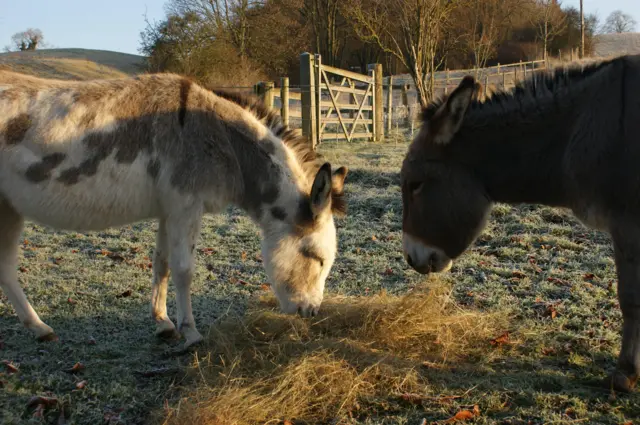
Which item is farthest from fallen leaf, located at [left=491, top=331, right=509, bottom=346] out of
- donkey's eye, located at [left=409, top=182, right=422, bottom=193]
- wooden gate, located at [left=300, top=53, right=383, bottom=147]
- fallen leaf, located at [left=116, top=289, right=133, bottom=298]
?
wooden gate, located at [left=300, top=53, right=383, bottom=147]

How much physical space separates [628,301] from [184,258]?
8.89 feet

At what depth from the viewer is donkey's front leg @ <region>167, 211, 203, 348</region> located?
3.70 meters

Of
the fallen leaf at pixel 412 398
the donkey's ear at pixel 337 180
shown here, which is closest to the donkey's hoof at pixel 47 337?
the donkey's ear at pixel 337 180

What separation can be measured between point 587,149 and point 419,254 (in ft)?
3.64

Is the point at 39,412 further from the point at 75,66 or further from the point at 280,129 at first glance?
the point at 75,66

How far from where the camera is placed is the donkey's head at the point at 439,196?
10.4 feet

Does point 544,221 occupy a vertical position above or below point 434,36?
below

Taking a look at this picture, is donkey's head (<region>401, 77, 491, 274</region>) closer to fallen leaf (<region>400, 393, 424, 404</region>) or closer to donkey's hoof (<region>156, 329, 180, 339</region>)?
fallen leaf (<region>400, 393, 424, 404</region>)

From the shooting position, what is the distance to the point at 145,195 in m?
3.72

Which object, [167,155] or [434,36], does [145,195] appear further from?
[434,36]

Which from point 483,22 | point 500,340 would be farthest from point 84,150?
point 483,22

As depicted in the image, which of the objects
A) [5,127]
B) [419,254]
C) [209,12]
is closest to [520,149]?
[419,254]

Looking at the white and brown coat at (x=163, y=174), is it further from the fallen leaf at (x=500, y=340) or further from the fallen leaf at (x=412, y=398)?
the fallen leaf at (x=500, y=340)

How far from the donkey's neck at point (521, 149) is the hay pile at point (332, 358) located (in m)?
1.09
